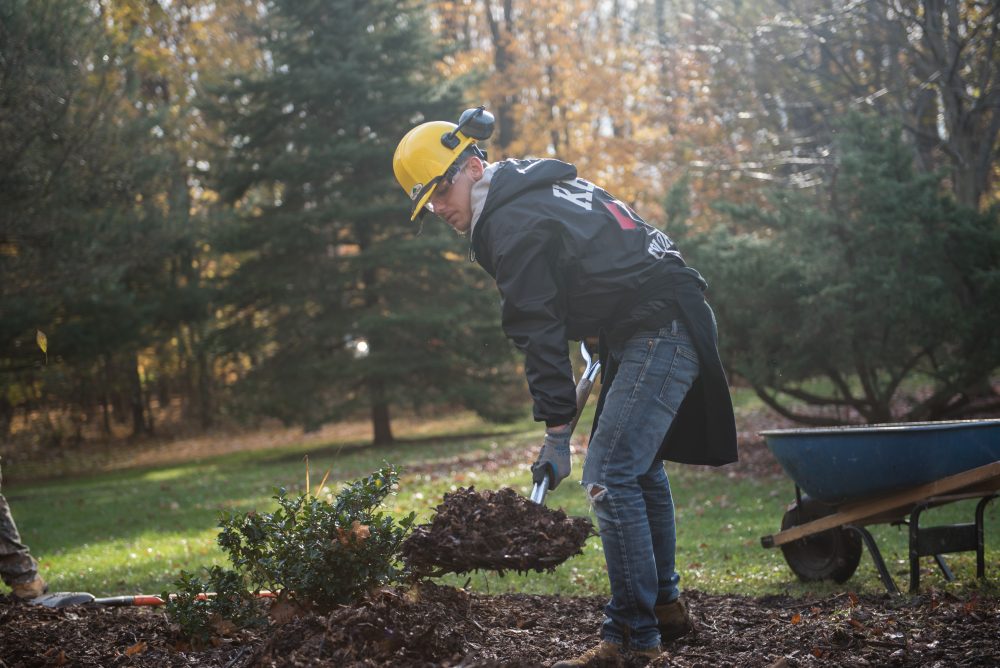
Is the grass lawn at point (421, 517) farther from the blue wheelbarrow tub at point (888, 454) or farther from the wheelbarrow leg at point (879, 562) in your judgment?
the blue wheelbarrow tub at point (888, 454)

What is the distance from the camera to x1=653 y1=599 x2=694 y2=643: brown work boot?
13.0ft

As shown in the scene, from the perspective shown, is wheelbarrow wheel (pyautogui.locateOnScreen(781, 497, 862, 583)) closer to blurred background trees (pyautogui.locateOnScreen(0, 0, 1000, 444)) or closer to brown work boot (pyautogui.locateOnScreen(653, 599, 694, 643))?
brown work boot (pyautogui.locateOnScreen(653, 599, 694, 643))

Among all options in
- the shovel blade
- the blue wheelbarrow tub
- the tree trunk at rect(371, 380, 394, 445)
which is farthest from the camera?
the tree trunk at rect(371, 380, 394, 445)

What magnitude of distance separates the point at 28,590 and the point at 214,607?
156cm

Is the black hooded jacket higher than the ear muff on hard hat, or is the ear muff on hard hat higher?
the ear muff on hard hat

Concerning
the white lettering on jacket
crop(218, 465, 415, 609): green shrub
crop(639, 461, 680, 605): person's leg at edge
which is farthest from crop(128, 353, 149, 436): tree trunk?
the white lettering on jacket

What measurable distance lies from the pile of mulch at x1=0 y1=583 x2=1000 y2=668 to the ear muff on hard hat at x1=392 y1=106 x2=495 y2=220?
5.08ft

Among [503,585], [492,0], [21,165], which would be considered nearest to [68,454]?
[21,165]

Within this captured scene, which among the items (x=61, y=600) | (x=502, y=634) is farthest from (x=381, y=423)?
(x=502, y=634)

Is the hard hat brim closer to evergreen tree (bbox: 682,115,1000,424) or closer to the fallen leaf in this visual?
the fallen leaf

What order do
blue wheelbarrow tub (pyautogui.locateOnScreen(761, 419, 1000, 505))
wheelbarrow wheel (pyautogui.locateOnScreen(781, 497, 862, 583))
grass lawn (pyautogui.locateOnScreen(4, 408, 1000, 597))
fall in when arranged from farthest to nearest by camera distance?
grass lawn (pyautogui.locateOnScreen(4, 408, 1000, 597)), wheelbarrow wheel (pyautogui.locateOnScreen(781, 497, 862, 583)), blue wheelbarrow tub (pyautogui.locateOnScreen(761, 419, 1000, 505))

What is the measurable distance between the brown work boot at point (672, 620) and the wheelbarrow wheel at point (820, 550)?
1.53 m

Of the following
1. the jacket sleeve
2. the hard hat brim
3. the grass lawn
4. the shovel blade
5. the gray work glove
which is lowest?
the grass lawn

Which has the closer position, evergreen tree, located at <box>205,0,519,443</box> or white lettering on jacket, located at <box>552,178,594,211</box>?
white lettering on jacket, located at <box>552,178,594,211</box>
